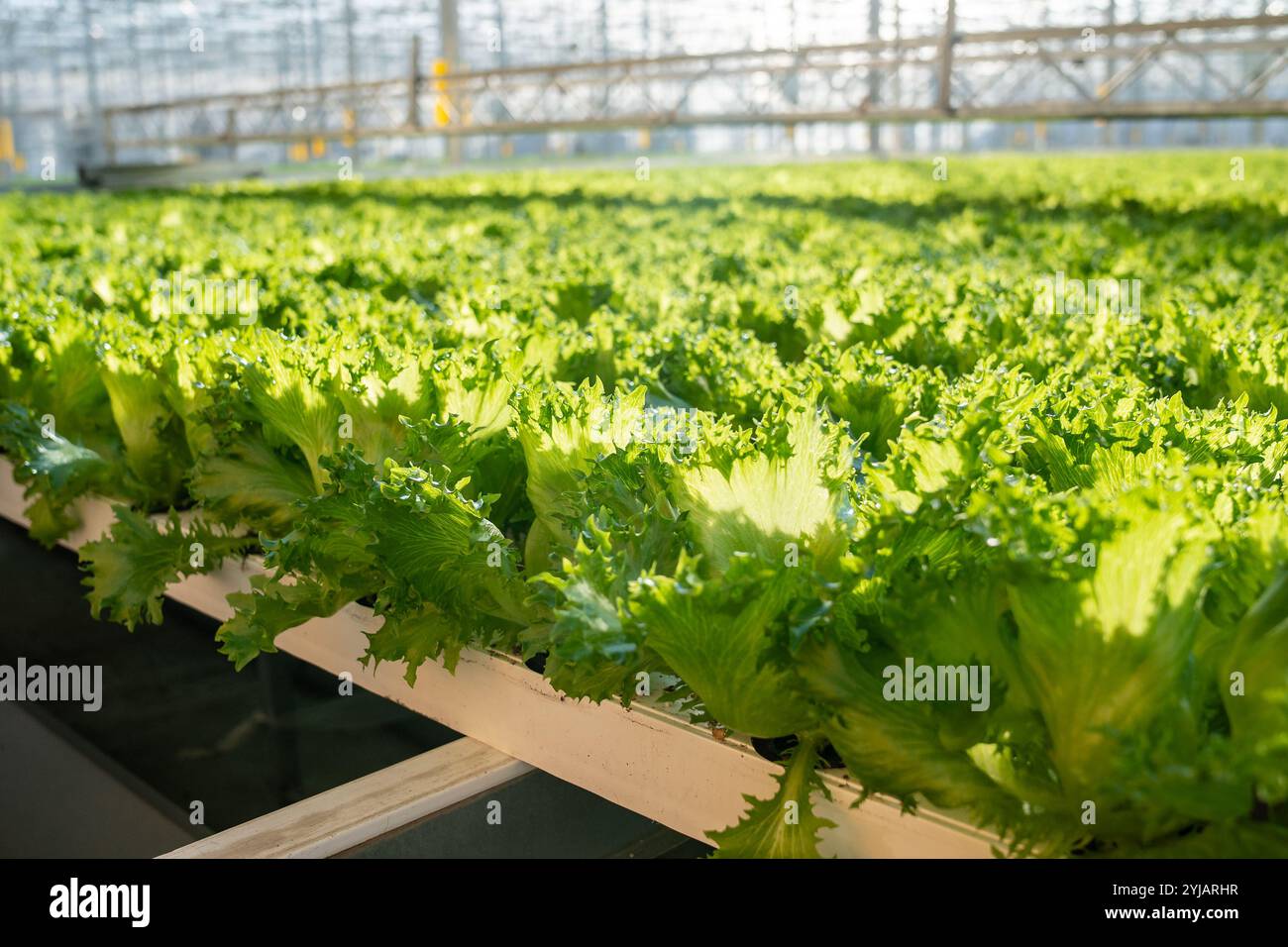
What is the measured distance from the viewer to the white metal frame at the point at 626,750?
65.7 inches

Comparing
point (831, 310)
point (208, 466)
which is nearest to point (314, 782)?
point (208, 466)

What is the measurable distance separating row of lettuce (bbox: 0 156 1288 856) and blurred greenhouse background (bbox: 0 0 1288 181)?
36.3ft

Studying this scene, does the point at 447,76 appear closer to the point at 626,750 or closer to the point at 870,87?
the point at 870,87

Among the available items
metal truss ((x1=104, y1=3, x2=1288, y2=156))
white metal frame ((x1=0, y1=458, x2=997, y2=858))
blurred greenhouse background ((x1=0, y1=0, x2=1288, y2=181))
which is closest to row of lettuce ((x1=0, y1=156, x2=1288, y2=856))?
white metal frame ((x1=0, y1=458, x2=997, y2=858))

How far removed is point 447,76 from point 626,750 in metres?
17.6

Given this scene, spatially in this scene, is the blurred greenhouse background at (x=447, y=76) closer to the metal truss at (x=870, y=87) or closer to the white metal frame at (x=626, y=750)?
the metal truss at (x=870, y=87)

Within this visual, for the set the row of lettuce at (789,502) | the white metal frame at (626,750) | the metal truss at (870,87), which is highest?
the metal truss at (870,87)

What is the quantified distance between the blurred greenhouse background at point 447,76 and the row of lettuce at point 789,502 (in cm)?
1106

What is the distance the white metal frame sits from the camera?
167cm

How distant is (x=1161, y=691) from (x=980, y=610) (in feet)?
0.73

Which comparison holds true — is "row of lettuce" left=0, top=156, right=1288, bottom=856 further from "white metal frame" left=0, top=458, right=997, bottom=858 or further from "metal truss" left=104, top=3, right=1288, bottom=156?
"metal truss" left=104, top=3, right=1288, bottom=156

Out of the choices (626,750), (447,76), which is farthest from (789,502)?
(447,76)

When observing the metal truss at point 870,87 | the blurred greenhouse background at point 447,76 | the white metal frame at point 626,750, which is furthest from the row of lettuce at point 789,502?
the blurred greenhouse background at point 447,76
